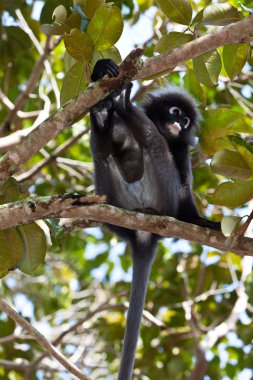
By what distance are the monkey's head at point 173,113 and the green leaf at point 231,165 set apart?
65.3 inches

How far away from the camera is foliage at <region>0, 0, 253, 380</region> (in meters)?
3.13

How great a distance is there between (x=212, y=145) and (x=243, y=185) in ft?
4.80

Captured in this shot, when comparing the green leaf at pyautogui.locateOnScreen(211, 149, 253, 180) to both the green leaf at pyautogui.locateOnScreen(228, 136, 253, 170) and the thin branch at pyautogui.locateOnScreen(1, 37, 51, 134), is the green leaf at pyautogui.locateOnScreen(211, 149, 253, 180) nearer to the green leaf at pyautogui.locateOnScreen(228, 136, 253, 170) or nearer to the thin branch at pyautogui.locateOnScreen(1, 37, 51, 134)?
the green leaf at pyautogui.locateOnScreen(228, 136, 253, 170)

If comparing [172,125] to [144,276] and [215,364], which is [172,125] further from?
[215,364]

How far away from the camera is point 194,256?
5.75 metres

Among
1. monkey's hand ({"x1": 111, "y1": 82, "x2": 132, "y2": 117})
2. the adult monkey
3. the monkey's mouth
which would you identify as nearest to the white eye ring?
the monkey's mouth

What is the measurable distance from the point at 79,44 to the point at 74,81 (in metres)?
0.33

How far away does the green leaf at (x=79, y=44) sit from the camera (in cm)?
285

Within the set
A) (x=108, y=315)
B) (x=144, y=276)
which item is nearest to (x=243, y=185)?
(x=144, y=276)

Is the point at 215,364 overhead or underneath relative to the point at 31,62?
underneath

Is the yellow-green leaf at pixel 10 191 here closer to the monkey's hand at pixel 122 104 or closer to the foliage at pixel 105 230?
the foliage at pixel 105 230

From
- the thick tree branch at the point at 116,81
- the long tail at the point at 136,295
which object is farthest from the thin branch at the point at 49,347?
the thick tree branch at the point at 116,81

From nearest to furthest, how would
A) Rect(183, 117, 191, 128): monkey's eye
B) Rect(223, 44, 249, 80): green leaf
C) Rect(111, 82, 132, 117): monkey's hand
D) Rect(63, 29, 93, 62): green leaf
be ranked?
Rect(63, 29, 93, 62): green leaf → Rect(223, 44, 249, 80): green leaf → Rect(111, 82, 132, 117): monkey's hand → Rect(183, 117, 191, 128): monkey's eye

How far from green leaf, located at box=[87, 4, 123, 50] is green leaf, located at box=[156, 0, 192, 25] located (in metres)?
0.23
